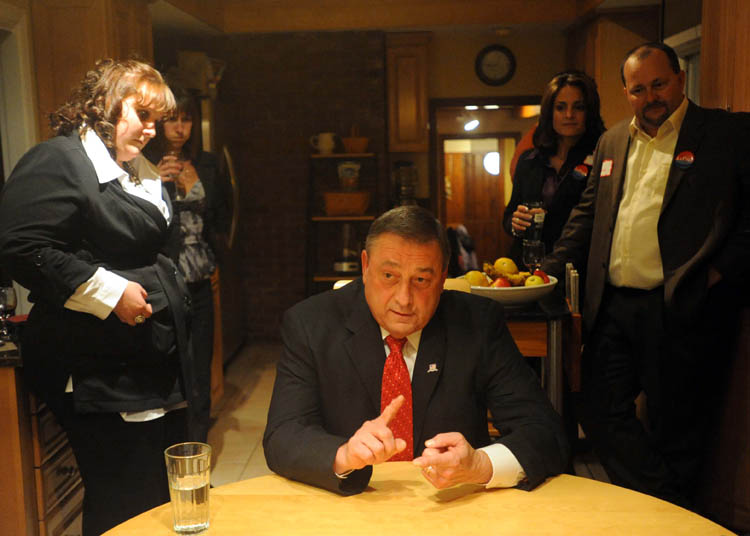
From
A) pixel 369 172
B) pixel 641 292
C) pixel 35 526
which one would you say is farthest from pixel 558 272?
pixel 369 172

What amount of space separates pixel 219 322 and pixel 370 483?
133 inches

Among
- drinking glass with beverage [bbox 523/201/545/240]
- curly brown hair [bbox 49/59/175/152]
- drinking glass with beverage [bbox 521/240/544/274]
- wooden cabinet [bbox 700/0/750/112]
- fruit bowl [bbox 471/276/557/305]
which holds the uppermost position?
wooden cabinet [bbox 700/0/750/112]

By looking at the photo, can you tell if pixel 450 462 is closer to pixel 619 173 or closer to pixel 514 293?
pixel 514 293

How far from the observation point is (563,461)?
1.53m

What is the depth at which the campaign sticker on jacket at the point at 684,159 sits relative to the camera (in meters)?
2.58

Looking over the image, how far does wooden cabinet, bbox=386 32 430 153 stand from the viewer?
6191 millimetres

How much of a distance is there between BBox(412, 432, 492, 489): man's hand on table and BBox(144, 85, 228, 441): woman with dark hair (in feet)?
7.53

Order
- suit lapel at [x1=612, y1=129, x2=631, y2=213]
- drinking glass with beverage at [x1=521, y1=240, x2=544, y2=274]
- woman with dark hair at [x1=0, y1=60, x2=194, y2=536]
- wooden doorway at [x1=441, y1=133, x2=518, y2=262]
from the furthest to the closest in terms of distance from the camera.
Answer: wooden doorway at [x1=441, y1=133, x2=518, y2=262], drinking glass with beverage at [x1=521, y1=240, x2=544, y2=274], suit lapel at [x1=612, y1=129, x2=631, y2=213], woman with dark hair at [x1=0, y1=60, x2=194, y2=536]

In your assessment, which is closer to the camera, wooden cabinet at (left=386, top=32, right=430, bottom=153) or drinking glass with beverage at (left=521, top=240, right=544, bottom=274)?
drinking glass with beverage at (left=521, top=240, right=544, bottom=274)

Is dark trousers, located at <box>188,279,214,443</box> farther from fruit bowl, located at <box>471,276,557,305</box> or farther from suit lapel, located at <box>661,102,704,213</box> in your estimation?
suit lapel, located at <box>661,102,704,213</box>

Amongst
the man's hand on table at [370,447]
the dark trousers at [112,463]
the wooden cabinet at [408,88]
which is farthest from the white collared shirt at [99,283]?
the wooden cabinet at [408,88]

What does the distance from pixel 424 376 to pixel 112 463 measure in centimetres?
104

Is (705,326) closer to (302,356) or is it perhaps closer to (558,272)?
(558,272)

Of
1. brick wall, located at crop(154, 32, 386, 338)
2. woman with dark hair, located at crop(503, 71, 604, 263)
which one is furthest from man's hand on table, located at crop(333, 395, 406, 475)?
brick wall, located at crop(154, 32, 386, 338)
